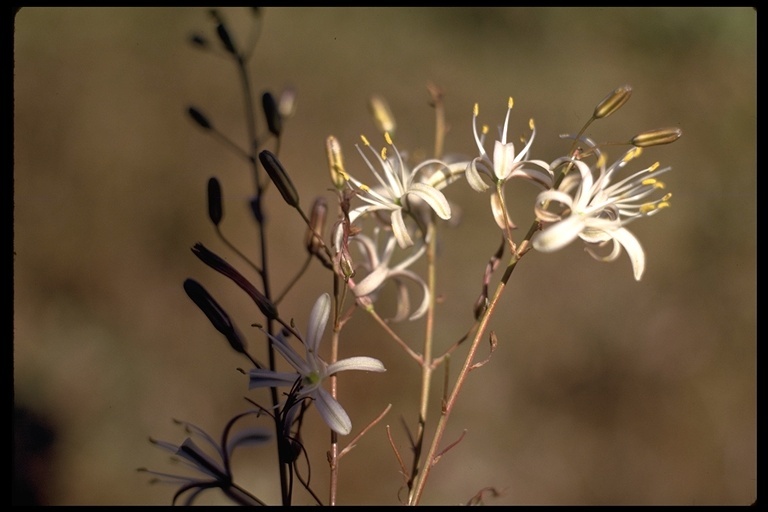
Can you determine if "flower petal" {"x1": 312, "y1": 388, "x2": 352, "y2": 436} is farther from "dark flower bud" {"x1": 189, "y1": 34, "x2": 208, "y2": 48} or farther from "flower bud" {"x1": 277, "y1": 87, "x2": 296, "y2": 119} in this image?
"dark flower bud" {"x1": 189, "y1": 34, "x2": 208, "y2": 48}

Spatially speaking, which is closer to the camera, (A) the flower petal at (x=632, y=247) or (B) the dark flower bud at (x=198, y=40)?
(A) the flower petal at (x=632, y=247)

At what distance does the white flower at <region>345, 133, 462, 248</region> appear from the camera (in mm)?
1015

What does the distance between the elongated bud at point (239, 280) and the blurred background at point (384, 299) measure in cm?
175

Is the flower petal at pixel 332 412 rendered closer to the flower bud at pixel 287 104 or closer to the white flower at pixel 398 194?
the white flower at pixel 398 194

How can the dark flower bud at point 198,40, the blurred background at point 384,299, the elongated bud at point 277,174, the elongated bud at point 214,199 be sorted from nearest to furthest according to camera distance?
the elongated bud at point 277,174 → the elongated bud at point 214,199 → the dark flower bud at point 198,40 → the blurred background at point 384,299

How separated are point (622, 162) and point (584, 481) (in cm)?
230

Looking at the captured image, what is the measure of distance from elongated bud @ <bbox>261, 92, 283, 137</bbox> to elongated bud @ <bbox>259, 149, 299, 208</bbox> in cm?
25

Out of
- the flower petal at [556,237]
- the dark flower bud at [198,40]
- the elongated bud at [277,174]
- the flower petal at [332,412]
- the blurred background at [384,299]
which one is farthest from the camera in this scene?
the blurred background at [384,299]

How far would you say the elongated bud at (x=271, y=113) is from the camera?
4.19 ft

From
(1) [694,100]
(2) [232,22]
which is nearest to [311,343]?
(2) [232,22]

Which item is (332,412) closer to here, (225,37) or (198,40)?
(225,37)

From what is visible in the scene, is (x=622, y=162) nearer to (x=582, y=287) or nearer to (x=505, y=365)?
(x=505, y=365)

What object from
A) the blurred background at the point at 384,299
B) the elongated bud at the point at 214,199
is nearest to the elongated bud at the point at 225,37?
the elongated bud at the point at 214,199

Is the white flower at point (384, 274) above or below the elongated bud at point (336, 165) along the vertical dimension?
below
